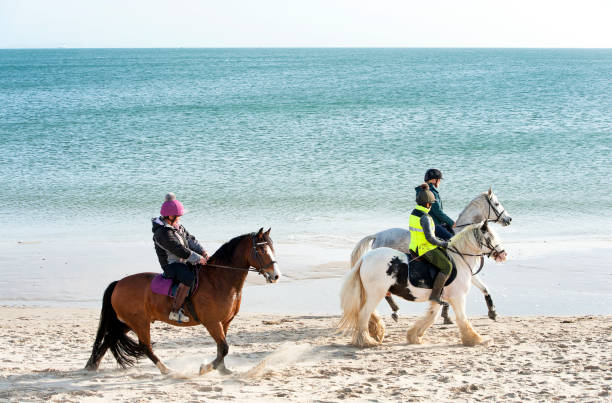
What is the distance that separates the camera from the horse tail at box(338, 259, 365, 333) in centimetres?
904

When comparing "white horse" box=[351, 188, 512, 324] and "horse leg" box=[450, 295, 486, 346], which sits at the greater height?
"white horse" box=[351, 188, 512, 324]

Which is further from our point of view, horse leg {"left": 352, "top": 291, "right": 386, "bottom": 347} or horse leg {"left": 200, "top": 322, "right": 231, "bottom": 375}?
horse leg {"left": 352, "top": 291, "right": 386, "bottom": 347}

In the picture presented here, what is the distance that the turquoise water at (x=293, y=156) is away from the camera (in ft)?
67.4

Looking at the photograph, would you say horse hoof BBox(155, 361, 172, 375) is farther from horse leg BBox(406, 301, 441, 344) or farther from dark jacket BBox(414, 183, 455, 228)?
dark jacket BBox(414, 183, 455, 228)

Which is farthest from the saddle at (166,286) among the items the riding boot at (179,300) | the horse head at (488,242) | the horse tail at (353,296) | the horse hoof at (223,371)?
the horse head at (488,242)

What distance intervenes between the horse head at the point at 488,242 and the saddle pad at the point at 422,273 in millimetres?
697

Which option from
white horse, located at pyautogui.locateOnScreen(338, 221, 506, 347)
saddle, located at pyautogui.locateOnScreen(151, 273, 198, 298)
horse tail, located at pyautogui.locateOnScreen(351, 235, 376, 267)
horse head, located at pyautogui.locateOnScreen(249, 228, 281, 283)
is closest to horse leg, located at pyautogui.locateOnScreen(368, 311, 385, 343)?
white horse, located at pyautogui.locateOnScreen(338, 221, 506, 347)

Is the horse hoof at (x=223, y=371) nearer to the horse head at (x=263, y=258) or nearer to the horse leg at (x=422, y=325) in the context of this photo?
the horse head at (x=263, y=258)

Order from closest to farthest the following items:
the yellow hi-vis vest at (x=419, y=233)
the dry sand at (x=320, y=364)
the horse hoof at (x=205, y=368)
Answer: the dry sand at (x=320, y=364) → the horse hoof at (x=205, y=368) → the yellow hi-vis vest at (x=419, y=233)

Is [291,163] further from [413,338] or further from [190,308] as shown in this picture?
[190,308]

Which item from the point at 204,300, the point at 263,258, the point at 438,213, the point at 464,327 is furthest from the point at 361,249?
the point at 204,300

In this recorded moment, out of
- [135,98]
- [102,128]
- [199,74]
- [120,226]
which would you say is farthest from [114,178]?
[199,74]

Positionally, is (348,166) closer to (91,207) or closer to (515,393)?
(91,207)

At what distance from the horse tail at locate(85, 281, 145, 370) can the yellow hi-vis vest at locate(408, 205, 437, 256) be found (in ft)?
12.0
